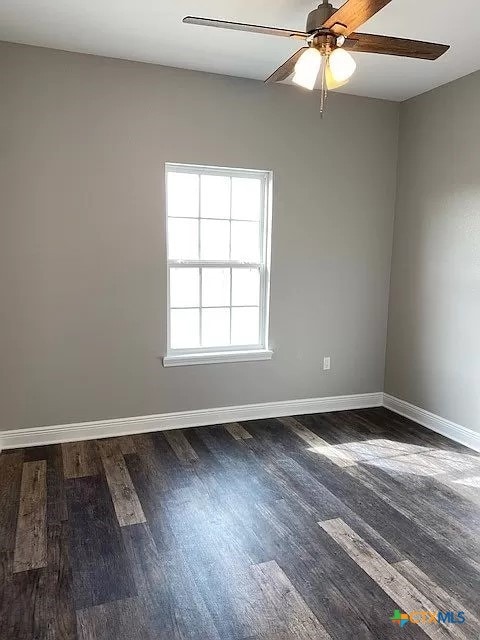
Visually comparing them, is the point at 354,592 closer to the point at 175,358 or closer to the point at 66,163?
the point at 175,358

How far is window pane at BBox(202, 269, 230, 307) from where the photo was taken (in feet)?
12.4

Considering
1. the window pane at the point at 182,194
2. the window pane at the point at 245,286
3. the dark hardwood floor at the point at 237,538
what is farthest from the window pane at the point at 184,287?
the dark hardwood floor at the point at 237,538

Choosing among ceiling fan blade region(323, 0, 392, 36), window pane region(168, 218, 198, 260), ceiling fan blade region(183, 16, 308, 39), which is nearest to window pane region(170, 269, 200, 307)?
window pane region(168, 218, 198, 260)

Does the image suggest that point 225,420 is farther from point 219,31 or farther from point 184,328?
point 219,31

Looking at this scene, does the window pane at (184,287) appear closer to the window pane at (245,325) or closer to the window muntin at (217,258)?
the window muntin at (217,258)

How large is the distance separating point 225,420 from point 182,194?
1.83m

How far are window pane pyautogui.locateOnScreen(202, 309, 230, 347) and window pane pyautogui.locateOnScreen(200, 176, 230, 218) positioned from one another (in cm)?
77

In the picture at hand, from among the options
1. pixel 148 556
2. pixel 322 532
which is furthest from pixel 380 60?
pixel 148 556

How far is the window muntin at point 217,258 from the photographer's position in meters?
3.65

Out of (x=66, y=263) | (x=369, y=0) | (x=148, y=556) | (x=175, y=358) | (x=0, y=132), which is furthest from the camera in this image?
(x=175, y=358)

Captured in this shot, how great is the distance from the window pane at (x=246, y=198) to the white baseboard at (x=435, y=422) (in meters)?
2.07

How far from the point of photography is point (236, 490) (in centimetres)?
282

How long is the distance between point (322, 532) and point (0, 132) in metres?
3.09

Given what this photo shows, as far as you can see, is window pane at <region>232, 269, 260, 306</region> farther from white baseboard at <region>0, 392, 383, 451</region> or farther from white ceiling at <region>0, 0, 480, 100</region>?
white ceiling at <region>0, 0, 480, 100</region>
